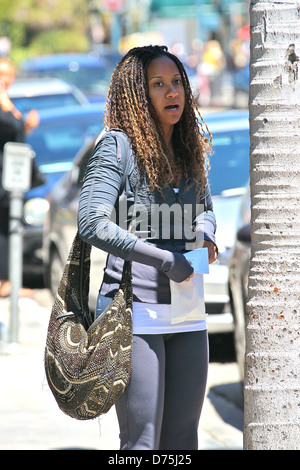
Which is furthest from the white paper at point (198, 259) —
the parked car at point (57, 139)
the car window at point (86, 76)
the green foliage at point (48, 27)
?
the green foliage at point (48, 27)

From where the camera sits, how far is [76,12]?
4859 centimetres

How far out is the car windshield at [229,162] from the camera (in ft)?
26.1

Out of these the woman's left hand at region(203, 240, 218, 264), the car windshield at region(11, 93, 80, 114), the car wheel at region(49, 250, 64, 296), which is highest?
the car windshield at region(11, 93, 80, 114)

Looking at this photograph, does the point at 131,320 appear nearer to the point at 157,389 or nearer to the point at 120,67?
the point at 157,389

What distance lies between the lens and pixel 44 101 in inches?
555

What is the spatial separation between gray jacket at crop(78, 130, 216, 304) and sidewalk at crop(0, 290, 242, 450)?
116cm

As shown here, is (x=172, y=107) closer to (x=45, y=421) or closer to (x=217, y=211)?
(x=45, y=421)

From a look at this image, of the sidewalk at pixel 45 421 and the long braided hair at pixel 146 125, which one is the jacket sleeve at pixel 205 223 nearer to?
the long braided hair at pixel 146 125

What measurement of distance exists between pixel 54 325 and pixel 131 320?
0.87 ft

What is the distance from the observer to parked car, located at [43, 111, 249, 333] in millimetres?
6902

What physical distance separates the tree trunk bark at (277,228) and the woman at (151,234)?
11.7 inches

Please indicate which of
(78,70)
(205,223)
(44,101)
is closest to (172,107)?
(205,223)

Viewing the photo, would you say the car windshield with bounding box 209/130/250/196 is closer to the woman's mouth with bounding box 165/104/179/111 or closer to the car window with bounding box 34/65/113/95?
the woman's mouth with bounding box 165/104/179/111

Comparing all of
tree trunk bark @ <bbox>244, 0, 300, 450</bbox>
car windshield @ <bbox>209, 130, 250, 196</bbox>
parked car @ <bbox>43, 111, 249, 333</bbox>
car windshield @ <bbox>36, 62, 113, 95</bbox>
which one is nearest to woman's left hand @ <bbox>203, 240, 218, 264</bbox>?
tree trunk bark @ <bbox>244, 0, 300, 450</bbox>
